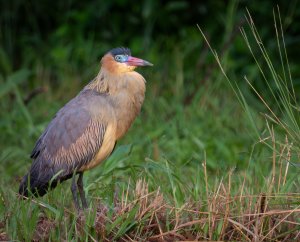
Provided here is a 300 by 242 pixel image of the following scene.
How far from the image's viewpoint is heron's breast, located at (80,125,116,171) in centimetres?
556

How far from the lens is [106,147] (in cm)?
558

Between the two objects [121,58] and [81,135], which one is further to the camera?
[121,58]

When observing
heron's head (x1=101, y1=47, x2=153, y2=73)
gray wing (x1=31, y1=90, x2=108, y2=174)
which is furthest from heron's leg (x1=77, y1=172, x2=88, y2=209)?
heron's head (x1=101, y1=47, x2=153, y2=73)

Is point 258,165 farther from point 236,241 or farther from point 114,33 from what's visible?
point 114,33

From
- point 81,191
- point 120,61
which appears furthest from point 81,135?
point 120,61

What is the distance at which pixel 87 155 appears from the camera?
5.57 meters

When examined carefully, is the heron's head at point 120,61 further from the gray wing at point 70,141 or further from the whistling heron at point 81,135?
the gray wing at point 70,141

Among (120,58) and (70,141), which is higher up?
(120,58)

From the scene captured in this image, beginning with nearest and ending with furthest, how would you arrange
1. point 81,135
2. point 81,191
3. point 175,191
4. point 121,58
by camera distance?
point 175,191 → point 81,191 → point 81,135 → point 121,58

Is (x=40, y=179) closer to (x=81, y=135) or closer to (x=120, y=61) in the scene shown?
(x=81, y=135)

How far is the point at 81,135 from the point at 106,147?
7.4 inches

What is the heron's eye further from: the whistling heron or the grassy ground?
the grassy ground

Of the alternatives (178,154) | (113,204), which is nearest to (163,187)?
(113,204)

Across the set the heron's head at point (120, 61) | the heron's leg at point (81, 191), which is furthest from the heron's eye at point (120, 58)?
the heron's leg at point (81, 191)
